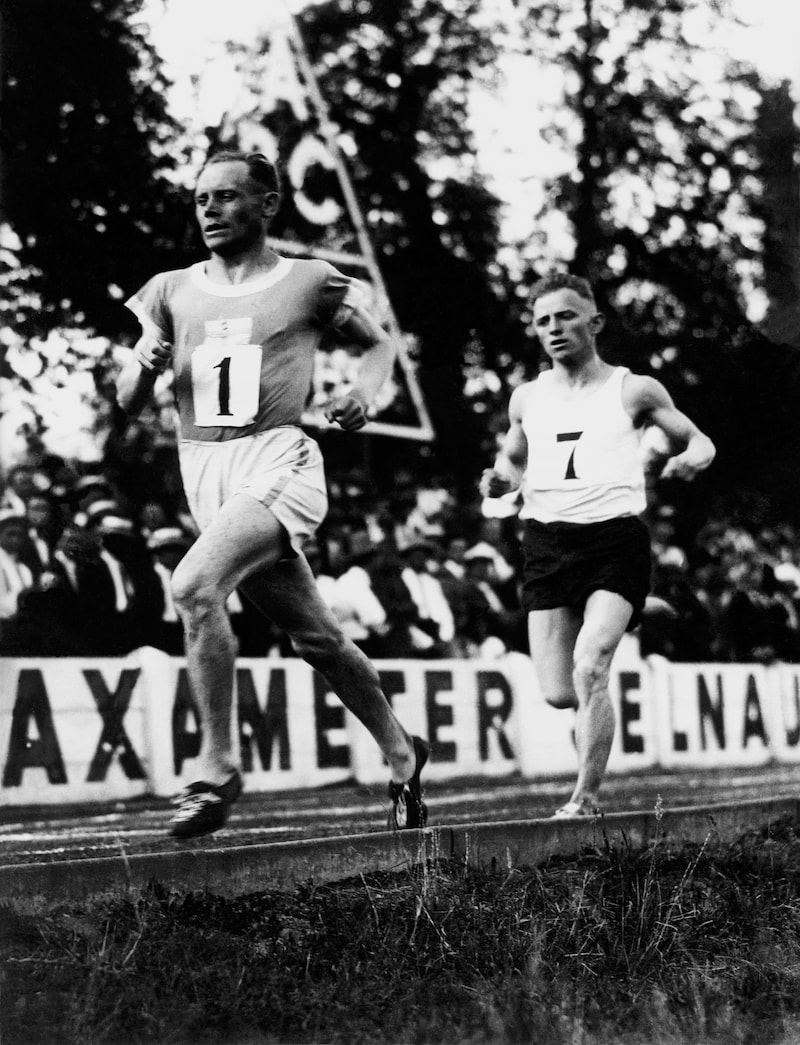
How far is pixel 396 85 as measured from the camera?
35.7 ft

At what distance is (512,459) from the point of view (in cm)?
729

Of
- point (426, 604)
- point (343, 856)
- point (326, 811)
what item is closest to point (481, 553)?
point (426, 604)

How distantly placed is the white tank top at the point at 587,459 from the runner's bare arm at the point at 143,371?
1.92 m

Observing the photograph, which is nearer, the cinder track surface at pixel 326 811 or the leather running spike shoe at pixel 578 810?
the cinder track surface at pixel 326 811

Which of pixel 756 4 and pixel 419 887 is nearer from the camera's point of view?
pixel 419 887

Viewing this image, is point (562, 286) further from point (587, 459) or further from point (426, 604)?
point (426, 604)

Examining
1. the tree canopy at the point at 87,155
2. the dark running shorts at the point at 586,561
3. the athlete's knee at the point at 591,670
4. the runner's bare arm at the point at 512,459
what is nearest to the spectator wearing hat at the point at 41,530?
the tree canopy at the point at 87,155

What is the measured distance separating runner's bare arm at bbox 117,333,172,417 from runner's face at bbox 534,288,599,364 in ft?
6.45

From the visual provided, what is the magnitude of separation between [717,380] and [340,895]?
599 cm

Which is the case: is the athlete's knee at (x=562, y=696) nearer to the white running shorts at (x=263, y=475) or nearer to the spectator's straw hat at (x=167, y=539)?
the white running shorts at (x=263, y=475)

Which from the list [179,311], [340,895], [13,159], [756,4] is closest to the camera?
[340,895]

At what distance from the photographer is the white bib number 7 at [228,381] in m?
5.66

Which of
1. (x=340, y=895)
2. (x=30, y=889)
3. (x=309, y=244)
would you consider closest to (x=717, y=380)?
(x=309, y=244)

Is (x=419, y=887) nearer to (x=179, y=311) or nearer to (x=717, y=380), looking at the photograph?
(x=179, y=311)
